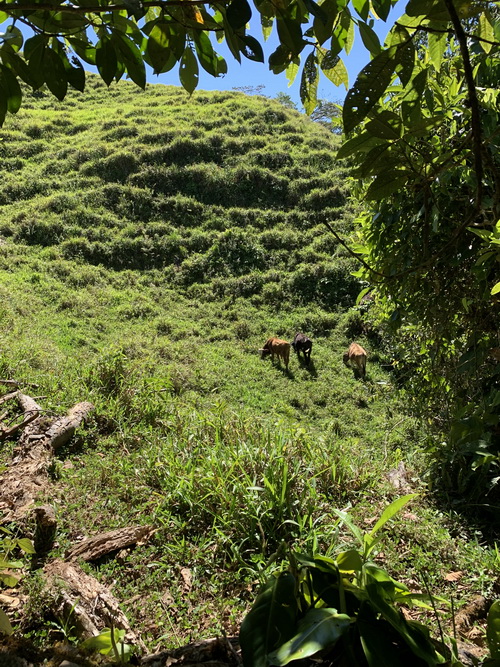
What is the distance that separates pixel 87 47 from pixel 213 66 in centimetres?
30

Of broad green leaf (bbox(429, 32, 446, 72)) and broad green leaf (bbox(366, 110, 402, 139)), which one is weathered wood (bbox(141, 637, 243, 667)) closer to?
broad green leaf (bbox(366, 110, 402, 139))

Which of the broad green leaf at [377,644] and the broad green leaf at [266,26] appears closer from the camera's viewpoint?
the broad green leaf at [377,644]

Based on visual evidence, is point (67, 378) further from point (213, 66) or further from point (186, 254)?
point (186, 254)

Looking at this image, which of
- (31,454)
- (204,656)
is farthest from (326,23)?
(31,454)

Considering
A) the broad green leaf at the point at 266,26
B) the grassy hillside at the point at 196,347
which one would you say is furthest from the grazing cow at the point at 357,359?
the broad green leaf at the point at 266,26

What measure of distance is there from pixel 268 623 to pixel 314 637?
15 centimetres

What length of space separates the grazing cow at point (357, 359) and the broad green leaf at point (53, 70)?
7348 mm

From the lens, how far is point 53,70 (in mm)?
1016

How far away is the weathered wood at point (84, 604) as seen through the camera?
1816 mm

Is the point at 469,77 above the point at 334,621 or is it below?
above

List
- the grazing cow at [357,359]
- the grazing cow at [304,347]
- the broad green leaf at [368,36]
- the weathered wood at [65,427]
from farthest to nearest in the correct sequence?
the grazing cow at [304,347] < the grazing cow at [357,359] < the weathered wood at [65,427] < the broad green leaf at [368,36]

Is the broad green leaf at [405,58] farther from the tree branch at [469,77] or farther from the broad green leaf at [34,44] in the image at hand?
the broad green leaf at [34,44]

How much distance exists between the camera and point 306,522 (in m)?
2.55

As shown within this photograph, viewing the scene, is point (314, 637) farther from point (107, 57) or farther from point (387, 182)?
point (107, 57)
